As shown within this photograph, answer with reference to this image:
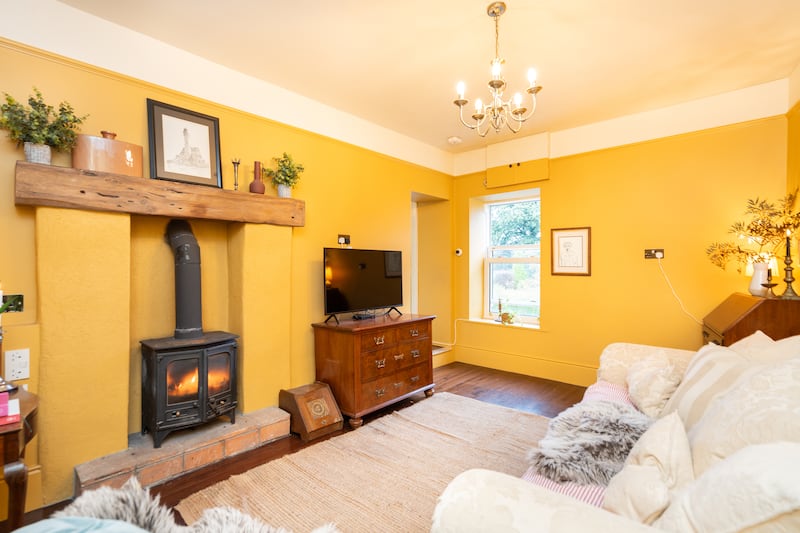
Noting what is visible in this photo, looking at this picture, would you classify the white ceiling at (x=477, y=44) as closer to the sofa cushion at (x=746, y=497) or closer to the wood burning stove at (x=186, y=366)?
the wood burning stove at (x=186, y=366)

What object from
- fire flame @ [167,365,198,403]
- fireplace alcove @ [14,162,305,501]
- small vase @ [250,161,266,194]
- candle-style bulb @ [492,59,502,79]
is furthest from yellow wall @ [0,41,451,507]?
candle-style bulb @ [492,59,502,79]

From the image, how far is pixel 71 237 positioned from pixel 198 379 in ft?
3.59

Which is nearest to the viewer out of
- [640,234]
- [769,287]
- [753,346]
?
[753,346]

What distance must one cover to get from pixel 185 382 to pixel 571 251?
12.6 feet

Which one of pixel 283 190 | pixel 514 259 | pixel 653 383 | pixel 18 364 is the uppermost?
pixel 283 190

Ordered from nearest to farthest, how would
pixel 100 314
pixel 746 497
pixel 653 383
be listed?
pixel 746 497 → pixel 653 383 → pixel 100 314

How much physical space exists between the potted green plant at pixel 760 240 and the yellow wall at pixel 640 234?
0.26 feet

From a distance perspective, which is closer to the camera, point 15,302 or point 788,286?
point 15,302

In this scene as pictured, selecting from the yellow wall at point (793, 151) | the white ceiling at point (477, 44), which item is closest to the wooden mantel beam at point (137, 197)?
the white ceiling at point (477, 44)

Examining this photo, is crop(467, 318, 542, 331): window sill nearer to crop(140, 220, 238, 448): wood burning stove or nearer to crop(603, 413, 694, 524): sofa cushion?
crop(140, 220, 238, 448): wood burning stove

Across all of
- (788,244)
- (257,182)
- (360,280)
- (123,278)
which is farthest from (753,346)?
(123,278)

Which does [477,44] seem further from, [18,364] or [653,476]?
[18,364]

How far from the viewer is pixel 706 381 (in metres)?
1.50

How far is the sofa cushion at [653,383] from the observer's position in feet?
6.13
